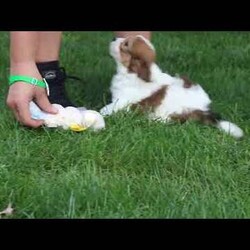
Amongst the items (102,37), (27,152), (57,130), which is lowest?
(27,152)

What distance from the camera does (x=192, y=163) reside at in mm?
3096

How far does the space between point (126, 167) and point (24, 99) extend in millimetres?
587

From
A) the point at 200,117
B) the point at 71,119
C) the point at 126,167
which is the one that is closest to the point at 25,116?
the point at 71,119

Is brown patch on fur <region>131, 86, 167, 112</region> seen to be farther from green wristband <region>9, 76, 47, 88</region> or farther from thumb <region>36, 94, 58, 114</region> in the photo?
green wristband <region>9, 76, 47, 88</region>

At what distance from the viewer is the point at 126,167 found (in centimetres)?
307

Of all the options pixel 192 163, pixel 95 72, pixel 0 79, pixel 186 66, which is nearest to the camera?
pixel 192 163

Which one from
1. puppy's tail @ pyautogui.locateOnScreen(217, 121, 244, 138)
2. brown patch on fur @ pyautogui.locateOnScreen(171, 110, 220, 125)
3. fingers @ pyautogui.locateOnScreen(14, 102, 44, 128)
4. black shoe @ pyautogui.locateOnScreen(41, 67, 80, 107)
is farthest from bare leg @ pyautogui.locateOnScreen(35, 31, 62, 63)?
puppy's tail @ pyautogui.locateOnScreen(217, 121, 244, 138)

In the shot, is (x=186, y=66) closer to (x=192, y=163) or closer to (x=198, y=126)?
(x=198, y=126)

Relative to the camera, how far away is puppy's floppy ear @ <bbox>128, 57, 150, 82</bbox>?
4.04 m

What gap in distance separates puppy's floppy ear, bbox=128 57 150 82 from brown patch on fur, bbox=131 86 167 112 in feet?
0.42

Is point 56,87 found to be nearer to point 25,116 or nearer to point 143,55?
point 25,116

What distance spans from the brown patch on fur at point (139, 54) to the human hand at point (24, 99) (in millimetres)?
819
